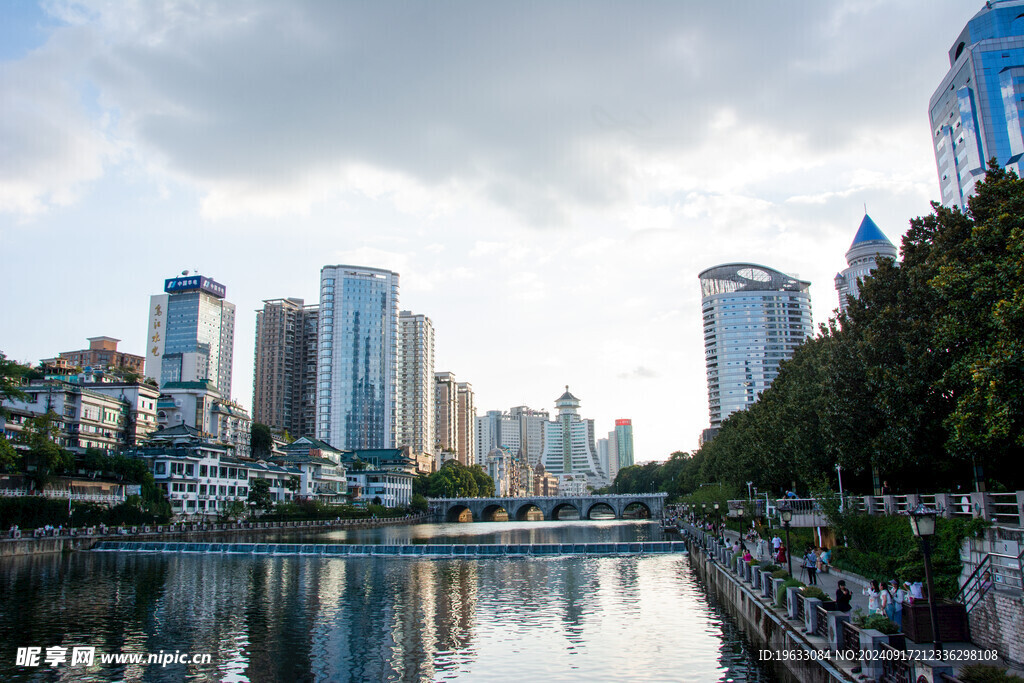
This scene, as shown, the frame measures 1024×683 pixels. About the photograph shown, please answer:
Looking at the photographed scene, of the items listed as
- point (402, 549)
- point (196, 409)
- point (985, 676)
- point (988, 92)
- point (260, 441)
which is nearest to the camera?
point (985, 676)

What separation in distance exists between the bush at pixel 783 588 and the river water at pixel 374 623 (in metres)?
2.42

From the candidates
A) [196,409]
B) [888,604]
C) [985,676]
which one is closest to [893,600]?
[888,604]

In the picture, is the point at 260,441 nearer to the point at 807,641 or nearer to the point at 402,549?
the point at 402,549

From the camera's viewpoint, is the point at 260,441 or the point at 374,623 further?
the point at 260,441

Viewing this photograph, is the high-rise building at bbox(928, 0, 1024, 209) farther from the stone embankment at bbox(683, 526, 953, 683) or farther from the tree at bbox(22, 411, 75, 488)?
the tree at bbox(22, 411, 75, 488)

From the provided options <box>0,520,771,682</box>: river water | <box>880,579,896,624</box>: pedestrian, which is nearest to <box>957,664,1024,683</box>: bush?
<box>880,579,896,624</box>: pedestrian

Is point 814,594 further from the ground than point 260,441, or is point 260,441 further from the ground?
point 260,441

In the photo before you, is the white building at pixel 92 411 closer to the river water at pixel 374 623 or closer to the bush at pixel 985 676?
the river water at pixel 374 623

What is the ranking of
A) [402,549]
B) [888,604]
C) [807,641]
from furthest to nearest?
[402,549]
[888,604]
[807,641]

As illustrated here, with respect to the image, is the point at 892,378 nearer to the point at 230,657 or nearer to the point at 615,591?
the point at 615,591

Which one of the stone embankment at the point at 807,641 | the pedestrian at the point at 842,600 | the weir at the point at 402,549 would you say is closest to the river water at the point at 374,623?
the stone embankment at the point at 807,641

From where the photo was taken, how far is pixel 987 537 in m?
25.5

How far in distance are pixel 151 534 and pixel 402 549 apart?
35.6 m

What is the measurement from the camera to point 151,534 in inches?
3484
